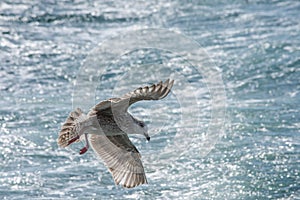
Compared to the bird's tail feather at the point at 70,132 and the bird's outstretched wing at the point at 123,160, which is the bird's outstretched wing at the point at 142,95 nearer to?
the bird's tail feather at the point at 70,132

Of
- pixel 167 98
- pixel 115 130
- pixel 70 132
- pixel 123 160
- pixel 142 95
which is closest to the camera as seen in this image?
pixel 142 95

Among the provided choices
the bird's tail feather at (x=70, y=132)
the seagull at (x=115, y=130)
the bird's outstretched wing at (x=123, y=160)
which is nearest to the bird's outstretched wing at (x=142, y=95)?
the seagull at (x=115, y=130)

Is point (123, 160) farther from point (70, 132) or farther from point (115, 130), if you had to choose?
point (70, 132)

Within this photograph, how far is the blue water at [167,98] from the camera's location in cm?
950

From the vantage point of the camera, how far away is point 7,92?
12.3 m

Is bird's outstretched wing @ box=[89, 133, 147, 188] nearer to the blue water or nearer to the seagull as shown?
the seagull

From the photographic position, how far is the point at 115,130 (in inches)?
297

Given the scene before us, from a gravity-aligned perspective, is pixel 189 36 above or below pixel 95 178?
above

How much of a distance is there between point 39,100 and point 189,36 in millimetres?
3633

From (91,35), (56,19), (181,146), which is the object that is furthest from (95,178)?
(56,19)

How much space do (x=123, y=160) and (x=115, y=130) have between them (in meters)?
0.48

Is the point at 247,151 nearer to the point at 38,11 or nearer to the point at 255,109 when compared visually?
the point at 255,109

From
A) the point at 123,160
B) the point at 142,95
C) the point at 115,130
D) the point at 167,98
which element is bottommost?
the point at 123,160

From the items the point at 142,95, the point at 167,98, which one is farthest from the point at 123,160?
the point at 167,98
